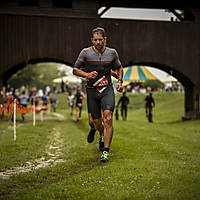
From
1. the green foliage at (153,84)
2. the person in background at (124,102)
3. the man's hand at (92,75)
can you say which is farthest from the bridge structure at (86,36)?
the green foliage at (153,84)

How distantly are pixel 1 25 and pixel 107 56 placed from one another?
15.9 meters

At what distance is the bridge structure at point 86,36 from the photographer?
21.9 meters

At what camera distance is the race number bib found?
7422 millimetres

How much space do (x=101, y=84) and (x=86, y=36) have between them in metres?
15.6

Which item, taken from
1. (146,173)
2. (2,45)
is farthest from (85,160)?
(2,45)

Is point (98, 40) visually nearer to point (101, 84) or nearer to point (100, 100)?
point (101, 84)

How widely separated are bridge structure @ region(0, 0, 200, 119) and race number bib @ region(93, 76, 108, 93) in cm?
1524

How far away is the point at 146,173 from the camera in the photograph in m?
6.00

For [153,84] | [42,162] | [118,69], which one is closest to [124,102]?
[118,69]

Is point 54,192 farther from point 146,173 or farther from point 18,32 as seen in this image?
point 18,32

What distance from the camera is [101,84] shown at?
24.4 ft

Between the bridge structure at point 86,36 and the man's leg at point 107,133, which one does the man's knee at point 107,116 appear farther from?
the bridge structure at point 86,36

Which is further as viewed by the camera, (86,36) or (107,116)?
(86,36)

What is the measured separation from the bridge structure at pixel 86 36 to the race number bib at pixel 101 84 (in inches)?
600
